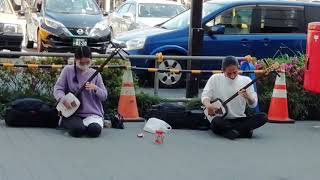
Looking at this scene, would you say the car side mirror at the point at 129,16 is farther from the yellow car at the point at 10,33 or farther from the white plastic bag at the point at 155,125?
the white plastic bag at the point at 155,125

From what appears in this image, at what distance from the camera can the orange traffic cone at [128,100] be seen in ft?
28.5

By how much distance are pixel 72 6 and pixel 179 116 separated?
854cm

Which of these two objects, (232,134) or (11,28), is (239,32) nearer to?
(232,134)

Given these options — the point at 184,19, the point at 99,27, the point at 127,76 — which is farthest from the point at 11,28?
the point at 127,76

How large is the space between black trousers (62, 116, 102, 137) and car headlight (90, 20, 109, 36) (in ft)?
25.3

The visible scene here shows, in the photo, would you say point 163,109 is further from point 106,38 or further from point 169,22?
point 106,38

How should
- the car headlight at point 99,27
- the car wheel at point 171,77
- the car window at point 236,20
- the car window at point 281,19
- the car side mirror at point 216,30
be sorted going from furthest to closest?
the car headlight at point 99,27 < the car window at point 281,19 < the car window at point 236,20 < the car side mirror at point 216,30 < the car wheel at point 171,77

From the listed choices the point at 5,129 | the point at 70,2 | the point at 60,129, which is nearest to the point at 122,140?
the point at 60,129

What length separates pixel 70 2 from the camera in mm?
16281

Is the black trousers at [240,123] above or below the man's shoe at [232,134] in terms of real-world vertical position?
above

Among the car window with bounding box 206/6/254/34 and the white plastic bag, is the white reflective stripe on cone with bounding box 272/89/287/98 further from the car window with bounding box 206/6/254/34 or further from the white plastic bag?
the car window with bounding box 206/6/254/34

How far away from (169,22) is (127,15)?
427 cm

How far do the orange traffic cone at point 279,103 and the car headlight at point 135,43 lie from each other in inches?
136

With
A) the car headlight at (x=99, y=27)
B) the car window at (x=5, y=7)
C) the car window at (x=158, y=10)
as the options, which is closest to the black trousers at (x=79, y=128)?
the car headlight at (x=99, y=27)
